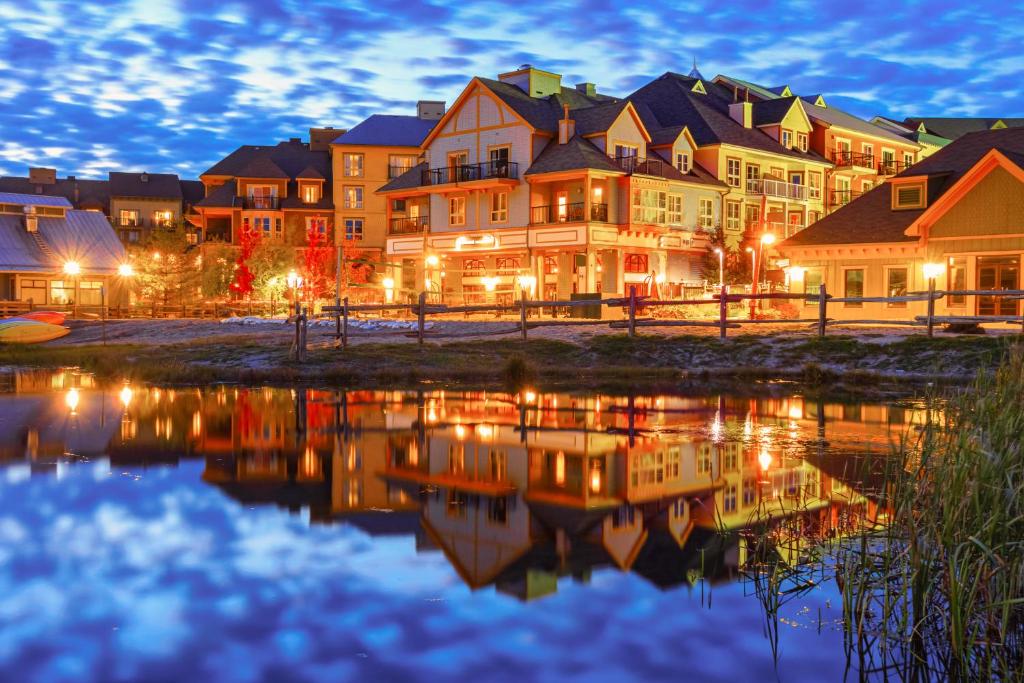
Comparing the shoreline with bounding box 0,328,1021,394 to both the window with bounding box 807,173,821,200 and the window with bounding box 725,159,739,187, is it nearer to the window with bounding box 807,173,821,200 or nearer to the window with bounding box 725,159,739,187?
the window with bounding box 725,159,739,187

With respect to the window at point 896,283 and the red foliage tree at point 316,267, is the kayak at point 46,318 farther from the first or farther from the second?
the window at point 896,283

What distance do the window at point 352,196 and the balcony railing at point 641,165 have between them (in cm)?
3035

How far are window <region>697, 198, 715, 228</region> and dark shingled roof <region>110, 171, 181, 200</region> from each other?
57599 millimetres

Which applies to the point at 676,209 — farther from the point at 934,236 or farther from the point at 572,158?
the point at 934,236

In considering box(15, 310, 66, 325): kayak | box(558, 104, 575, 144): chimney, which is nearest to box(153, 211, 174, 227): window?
box(15, 310, 66, 325): kayak

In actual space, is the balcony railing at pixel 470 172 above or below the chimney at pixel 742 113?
below

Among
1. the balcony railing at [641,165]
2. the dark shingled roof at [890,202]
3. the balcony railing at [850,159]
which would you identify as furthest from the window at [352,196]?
the dark shingled roof at [890,202]

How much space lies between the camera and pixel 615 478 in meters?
10.8

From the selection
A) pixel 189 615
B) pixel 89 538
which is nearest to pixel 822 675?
pixel 189 615

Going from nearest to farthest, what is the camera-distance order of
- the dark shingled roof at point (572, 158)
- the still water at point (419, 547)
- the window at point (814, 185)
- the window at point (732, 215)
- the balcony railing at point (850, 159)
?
the still water at point (419, 547)
the dark shingled roof at point (572, 158)
the window at point (732, 215)
the window at point (814, 185)
the balcony railing at point (850, 159)

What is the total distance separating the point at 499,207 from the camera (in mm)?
52594

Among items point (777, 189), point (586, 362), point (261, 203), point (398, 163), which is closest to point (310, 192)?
point (261, 203)

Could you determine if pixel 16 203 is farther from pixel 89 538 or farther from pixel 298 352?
pixel 89 538

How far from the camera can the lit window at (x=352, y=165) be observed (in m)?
74.9
